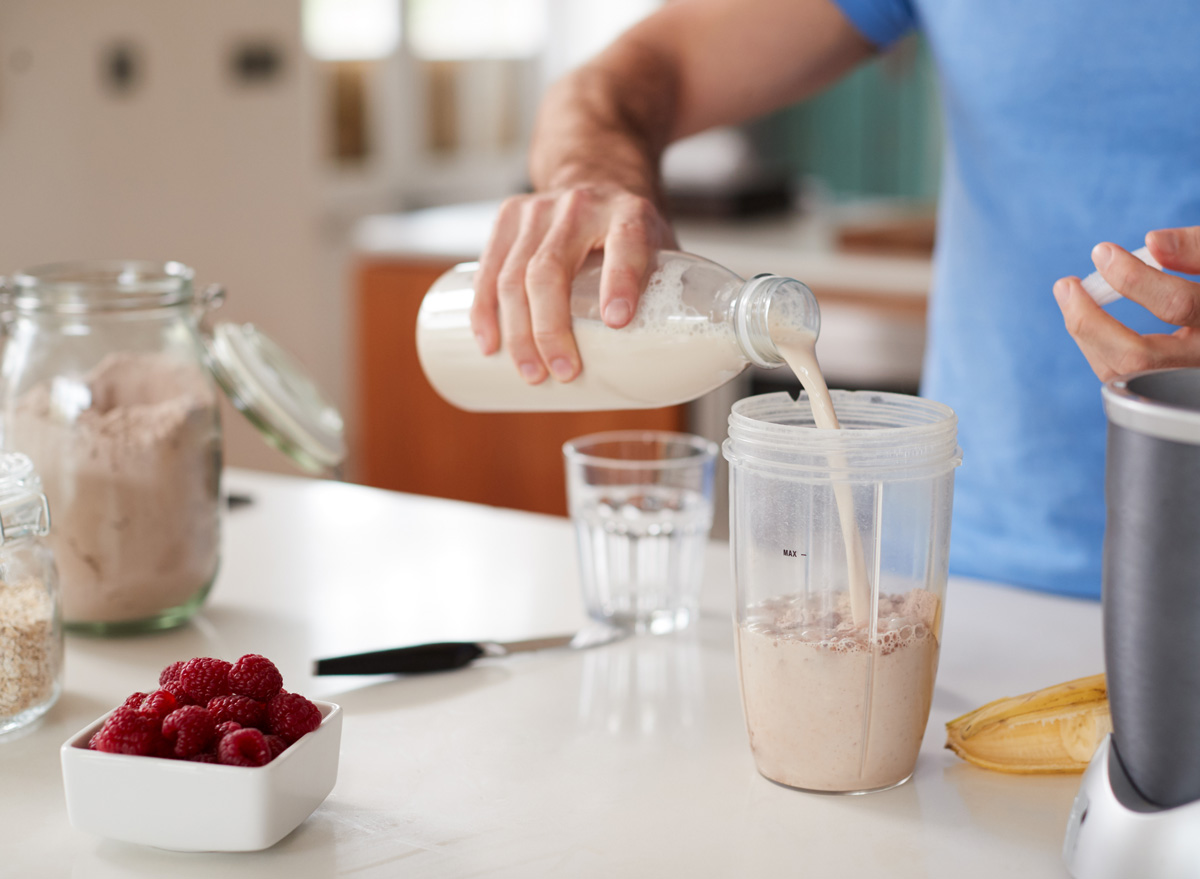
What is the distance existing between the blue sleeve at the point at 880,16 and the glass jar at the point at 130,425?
2.27 ft

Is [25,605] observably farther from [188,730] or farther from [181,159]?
[181,159]

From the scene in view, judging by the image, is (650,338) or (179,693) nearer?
(179,693)

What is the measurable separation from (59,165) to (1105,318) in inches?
116

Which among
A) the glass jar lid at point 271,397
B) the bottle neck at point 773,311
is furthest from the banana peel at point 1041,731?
the glass jar lid at point 271,397

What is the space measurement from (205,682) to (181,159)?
302 cm

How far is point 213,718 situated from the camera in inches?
25.1

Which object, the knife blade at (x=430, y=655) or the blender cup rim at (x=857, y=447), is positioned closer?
the blender cup rim at (x=857, y=447)

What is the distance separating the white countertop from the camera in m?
0.64

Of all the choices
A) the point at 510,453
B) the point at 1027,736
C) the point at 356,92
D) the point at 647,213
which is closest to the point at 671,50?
the point at 647,213

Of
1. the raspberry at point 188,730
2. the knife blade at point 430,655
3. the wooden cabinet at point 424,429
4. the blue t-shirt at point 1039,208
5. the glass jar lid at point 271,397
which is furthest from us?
the wooden cabinet at point 424,429

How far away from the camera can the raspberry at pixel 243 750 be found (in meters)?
0.62

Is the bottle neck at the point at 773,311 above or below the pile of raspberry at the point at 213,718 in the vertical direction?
above

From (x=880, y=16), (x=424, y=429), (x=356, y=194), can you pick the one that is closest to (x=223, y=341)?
(x=880, y=16)

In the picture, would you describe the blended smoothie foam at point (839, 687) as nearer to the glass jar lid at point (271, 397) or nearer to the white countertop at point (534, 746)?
the white countertop at point (534, 746)
